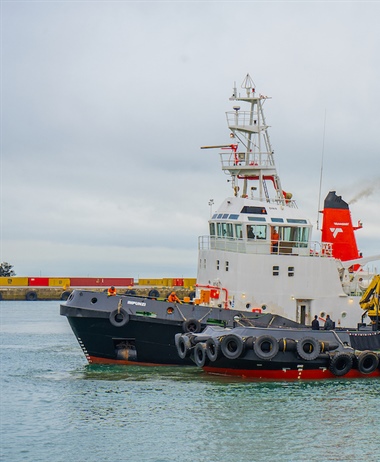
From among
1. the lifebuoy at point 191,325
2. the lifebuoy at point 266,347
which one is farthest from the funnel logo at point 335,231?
the lifebuoy at point 266,347

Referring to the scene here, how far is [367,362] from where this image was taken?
2617 centimetres

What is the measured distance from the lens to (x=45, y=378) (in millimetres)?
26375

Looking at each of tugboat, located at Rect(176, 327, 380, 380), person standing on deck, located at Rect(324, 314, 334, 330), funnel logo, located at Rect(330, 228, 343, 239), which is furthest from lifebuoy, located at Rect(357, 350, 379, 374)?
funnel logo, located at Rect(330, 228, 343, 239)

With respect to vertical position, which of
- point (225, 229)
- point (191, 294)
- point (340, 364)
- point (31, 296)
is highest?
point (225, 229)

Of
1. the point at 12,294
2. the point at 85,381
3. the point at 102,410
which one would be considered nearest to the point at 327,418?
the point at 102,410

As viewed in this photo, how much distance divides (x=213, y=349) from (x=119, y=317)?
3674 millimetres

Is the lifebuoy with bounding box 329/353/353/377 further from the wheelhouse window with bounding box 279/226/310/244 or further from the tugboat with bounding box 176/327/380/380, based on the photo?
the wheelhouse window with bounding box 279/226/310/244

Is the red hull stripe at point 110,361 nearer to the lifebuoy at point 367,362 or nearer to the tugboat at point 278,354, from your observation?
the tugboat at point 278,354

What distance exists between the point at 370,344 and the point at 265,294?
3668 millimetres

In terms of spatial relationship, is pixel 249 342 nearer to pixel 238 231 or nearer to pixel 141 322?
pixel 141 322

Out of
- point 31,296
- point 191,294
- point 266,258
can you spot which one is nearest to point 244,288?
point 266,258

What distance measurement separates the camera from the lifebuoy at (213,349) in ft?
82.9

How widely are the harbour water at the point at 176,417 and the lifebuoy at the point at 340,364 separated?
0.97 feet

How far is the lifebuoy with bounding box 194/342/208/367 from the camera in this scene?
84.2 feet
